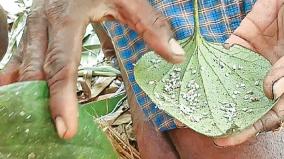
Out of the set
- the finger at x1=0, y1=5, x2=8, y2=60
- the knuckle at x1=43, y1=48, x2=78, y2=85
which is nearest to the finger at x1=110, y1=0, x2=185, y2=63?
the knuckle at x1=43, y1=48, x2=78, y2=85

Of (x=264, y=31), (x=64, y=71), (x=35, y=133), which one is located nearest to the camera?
(x=35, y=133)

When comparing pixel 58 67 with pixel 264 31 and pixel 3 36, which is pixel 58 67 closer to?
pixel 3 36

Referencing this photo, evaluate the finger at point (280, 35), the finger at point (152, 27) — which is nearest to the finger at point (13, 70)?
the finger at point (152, 27)

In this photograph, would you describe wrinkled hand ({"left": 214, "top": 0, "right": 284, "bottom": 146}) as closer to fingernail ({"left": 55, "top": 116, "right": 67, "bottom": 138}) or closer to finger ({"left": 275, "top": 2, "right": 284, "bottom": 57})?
finger ({"left": 275, "top": 2, "right": 284, "bottom": 57})

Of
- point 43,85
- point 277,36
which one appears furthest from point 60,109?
point 277,36

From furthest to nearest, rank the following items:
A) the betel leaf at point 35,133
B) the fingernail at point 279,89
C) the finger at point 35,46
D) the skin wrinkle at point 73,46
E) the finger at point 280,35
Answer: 1. the finger at point 280,35
2. the fingernail at point 279,89
3. the finger at point 35,46
4. the skin wrinkle at point 73,46
5. the betel leaf at point 35,133

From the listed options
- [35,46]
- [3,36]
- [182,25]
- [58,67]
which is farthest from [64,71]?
[182,25]

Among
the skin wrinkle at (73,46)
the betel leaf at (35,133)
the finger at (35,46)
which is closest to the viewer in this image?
the betel leaf at (35,133)

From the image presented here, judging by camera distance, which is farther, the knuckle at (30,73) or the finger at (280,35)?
the finger at (280,35)

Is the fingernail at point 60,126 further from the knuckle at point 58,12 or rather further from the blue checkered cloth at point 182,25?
the blue checkered cloth at point 182,25
